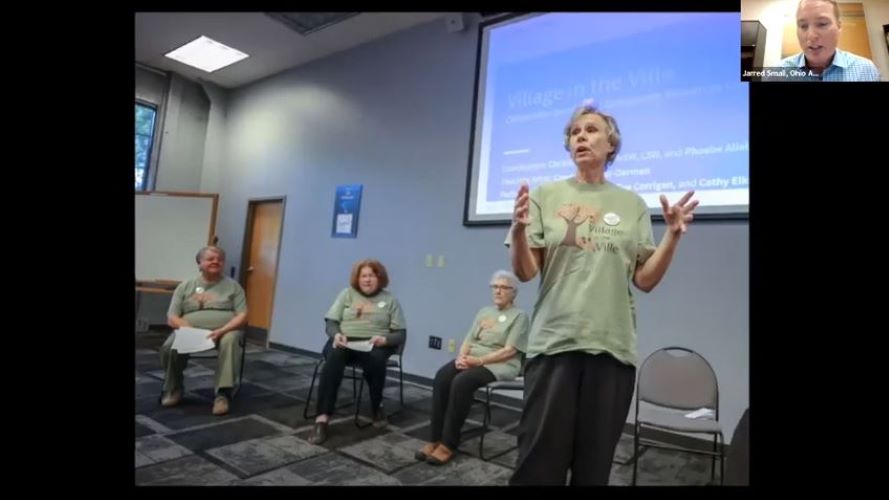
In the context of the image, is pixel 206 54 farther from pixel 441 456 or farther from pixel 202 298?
pixel 441 456

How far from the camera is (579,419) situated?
94cm

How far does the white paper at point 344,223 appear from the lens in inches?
136

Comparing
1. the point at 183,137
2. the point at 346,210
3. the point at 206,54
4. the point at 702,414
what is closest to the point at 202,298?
the point at 346,210

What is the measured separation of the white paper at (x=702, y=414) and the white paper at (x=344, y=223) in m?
2.62

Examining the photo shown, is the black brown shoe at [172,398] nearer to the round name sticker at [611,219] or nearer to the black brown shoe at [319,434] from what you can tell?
the black brown shoe at [319,434]

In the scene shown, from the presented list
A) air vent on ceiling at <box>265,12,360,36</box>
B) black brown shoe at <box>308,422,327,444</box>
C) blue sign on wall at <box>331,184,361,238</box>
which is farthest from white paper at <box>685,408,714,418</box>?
air vent on ceiling at <box>265,12,360,36</box>

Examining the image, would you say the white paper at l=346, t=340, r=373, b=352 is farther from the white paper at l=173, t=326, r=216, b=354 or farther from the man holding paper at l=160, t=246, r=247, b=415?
the white paper at l=173, t=326, r=216, b=354

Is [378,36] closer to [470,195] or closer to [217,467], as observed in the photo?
[470,195]
